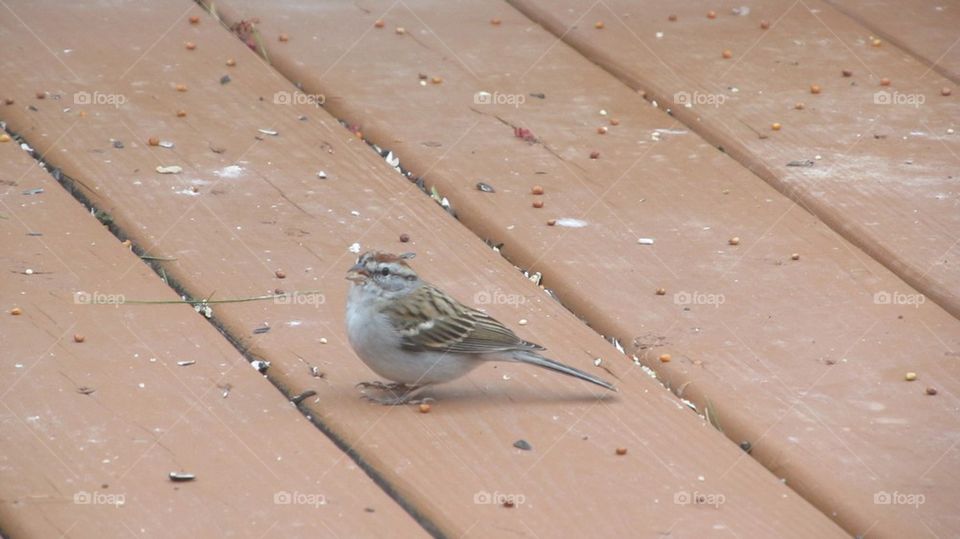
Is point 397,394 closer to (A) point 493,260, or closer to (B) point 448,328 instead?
(B) point 448,328

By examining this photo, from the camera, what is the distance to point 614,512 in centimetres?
373

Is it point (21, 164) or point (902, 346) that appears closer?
point (902, 346)

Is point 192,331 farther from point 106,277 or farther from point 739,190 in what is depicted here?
point 739,190

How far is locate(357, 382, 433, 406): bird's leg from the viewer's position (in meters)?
4.36

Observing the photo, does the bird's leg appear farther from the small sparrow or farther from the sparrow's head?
the sparrow's head

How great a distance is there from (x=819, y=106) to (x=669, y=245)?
1.41 m

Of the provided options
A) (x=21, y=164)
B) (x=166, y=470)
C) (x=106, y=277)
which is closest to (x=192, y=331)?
(x=106, y=277)

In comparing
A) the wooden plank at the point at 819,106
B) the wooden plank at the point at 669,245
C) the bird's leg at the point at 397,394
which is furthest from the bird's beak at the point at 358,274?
the wooden plank at the point at 819,106

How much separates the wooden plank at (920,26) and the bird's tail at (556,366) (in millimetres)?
2829

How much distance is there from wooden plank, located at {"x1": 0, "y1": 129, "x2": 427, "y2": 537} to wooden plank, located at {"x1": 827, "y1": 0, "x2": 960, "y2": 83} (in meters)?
3.52

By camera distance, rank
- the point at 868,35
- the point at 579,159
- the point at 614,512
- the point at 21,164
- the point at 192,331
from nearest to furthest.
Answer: the point at 614,512
the point at 192,331
the point at 21,164
the point at 579,159
the point at 868,35

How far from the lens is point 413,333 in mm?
4730

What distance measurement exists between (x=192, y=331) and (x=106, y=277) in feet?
1.38

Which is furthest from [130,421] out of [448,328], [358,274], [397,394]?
[448,328]
